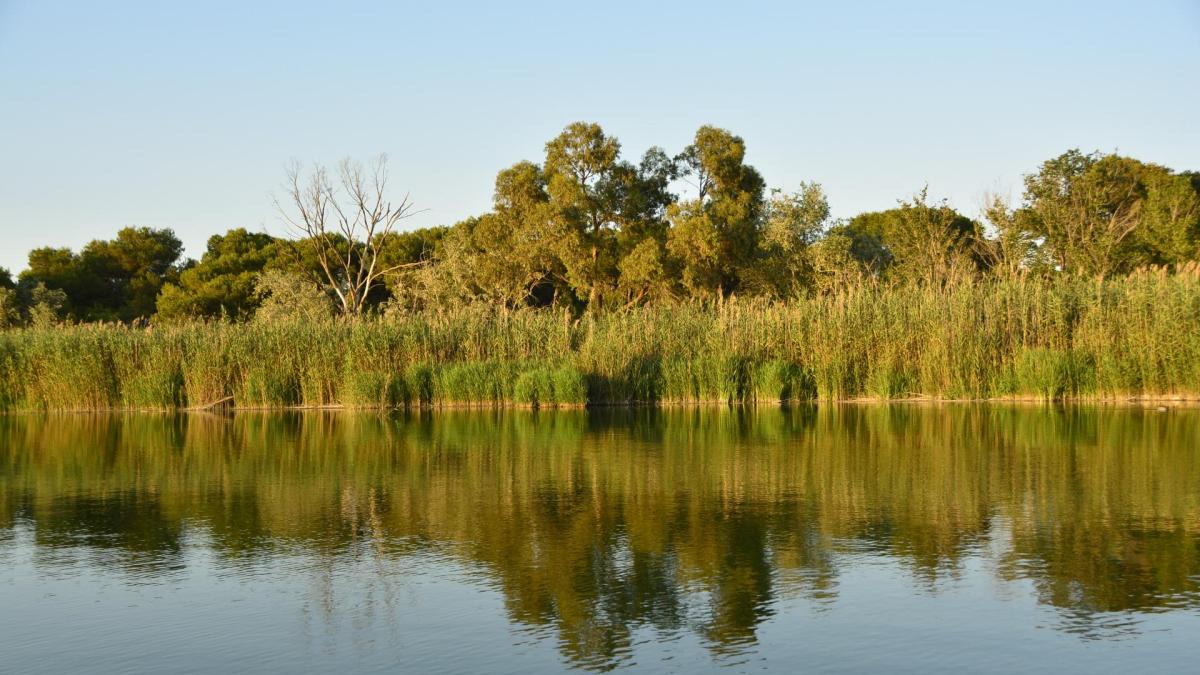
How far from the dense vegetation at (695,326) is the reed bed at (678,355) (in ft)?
0.16

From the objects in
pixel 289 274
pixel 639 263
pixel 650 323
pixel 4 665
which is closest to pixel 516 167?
pixel 639 263

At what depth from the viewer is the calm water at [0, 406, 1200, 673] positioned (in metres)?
6.38

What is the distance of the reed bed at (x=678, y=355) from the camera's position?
22344 millimetres

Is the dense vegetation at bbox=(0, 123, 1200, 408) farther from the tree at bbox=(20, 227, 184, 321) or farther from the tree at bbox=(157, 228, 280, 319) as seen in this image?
the tree at bbox=(20, 227, 184, 321)

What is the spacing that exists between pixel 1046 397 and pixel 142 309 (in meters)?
43.7

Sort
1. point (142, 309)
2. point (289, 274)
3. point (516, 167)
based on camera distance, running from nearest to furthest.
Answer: point (516, 167) → point (289, 274) → point (142, 309)

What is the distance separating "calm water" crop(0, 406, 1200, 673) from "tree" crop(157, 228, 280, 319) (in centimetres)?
3417

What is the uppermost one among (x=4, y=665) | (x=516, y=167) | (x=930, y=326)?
(x=516, y=167)

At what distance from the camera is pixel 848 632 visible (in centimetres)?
655

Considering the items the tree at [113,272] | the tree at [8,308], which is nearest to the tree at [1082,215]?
the tree at [8,308]

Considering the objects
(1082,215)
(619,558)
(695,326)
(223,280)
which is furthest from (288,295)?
(619,558)

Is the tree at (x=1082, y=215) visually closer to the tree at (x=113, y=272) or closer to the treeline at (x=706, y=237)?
the treeline at (x=706, y=237)

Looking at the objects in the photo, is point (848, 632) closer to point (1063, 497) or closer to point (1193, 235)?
point (1063, 497)

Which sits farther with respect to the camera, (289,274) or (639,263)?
(289,274)
